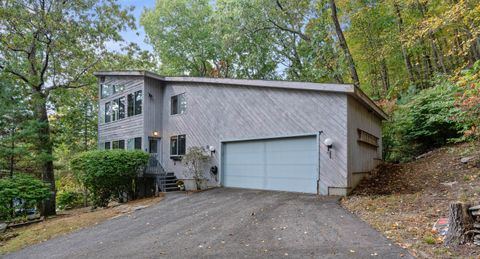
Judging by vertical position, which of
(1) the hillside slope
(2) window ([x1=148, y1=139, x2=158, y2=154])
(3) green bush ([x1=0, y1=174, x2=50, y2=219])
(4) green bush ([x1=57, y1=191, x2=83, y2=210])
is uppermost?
(2) window ([x1=148, y1=139, x2=158, y2=154])

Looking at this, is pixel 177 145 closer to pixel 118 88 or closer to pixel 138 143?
pixel 138 143

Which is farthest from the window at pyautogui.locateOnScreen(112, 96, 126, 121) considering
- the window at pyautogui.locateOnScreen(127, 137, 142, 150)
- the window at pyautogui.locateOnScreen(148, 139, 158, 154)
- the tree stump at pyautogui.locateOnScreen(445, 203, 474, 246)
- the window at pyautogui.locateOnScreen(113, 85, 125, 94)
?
the tree stump at pyautogui.locateOnScreen(445, 203, 474, 246)

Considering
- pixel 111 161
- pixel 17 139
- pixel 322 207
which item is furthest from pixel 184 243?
pixel 17 139

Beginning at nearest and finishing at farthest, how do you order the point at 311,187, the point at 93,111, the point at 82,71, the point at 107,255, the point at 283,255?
the point at 283,255, the point at 107,255, the point at 311,187, the point at 82,71, the point at 93,111

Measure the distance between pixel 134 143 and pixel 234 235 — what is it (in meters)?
11.0

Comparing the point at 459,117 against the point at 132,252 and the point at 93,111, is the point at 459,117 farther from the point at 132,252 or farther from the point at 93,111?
the point at 93,111

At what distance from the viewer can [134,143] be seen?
14.9 metres

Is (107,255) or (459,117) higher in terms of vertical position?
(459,117)

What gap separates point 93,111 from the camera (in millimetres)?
21891

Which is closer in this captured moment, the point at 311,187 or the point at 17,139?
the point at 311,187

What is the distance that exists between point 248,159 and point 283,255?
6957mm

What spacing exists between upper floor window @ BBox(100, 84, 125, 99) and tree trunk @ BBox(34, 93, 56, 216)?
10.2ft

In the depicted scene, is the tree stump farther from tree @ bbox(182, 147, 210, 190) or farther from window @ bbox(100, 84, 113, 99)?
window @ bbox(100, 84, 113, 99)

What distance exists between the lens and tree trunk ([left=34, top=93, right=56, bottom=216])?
1381 cm
